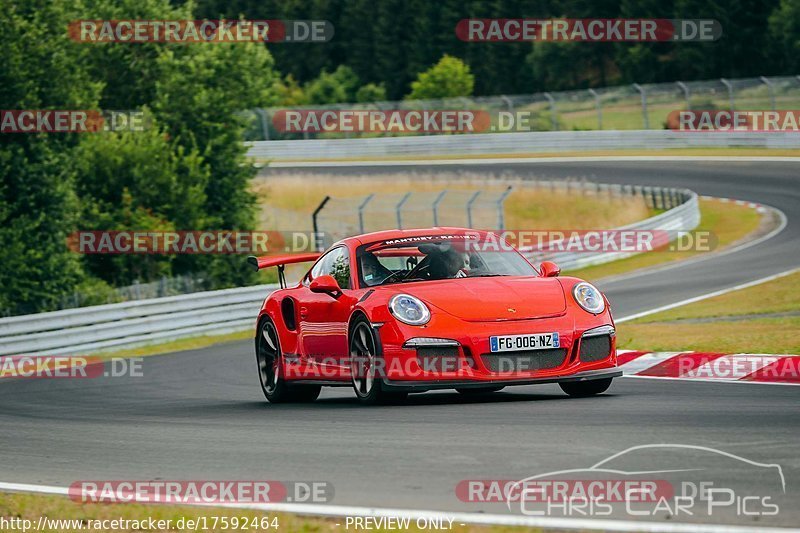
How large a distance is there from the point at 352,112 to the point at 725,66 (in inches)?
893

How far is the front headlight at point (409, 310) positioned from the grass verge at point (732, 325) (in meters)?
4.09

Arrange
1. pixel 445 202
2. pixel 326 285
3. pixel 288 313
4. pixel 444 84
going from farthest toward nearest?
1. pixel 444 84
2. pixel 445 202
3. pixel 288 313
4. pixel 326 285

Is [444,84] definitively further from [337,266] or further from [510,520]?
[510,520]

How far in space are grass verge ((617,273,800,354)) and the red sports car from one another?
3.11 m

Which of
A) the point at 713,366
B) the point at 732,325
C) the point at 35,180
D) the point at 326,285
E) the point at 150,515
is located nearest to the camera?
the point at 150,515

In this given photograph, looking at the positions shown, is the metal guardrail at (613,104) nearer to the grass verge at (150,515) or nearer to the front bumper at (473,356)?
the front bumper at (473,356)

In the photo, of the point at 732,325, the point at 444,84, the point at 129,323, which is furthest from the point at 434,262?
the point at 444,84

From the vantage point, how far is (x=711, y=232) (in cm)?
3131

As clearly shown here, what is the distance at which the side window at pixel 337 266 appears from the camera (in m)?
10.8

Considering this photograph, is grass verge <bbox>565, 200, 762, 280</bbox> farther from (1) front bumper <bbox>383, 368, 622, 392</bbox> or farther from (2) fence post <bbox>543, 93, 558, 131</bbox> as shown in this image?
(1) front bumper <bbox>383, 368, 622, 392</bbox>

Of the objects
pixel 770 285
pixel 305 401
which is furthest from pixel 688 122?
pixel 305 401

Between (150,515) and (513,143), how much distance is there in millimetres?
46894

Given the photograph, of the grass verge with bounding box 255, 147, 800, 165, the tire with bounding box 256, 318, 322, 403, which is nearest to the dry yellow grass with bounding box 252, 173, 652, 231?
the grass verge with bounding box 255, 147, 800, 165

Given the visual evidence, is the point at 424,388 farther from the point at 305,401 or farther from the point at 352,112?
Answer: the point at 352,112
